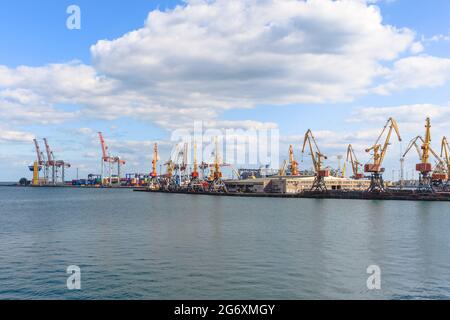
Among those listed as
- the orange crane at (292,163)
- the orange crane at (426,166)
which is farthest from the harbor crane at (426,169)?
the orange crane at (292,163)

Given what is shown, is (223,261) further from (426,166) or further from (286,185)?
(286,185)

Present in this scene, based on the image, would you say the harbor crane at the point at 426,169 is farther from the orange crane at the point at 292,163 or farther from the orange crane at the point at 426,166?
the orange crane at the point at 292,163

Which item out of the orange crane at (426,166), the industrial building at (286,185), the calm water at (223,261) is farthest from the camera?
the industrial building at (286,185)

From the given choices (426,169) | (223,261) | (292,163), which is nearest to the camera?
(223,261)

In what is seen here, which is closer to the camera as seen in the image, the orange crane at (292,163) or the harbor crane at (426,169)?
the harbor crane at (426,169)

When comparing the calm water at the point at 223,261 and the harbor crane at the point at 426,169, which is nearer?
the calm water at the point at 223,261

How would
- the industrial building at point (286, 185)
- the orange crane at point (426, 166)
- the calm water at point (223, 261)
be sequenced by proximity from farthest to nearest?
the industrial building at point (286, 185) < the orange crane at point (426, 166) < the calm water at point (223, 261)

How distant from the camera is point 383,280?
21.9 metres

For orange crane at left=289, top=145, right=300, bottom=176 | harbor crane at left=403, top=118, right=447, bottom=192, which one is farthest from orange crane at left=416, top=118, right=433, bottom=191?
orange crane at left=289, top=145, right=300, bottom=176

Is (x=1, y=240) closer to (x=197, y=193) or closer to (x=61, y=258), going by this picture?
(x=61, y=258)

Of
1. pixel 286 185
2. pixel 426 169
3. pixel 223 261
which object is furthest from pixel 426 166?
pixel 223 261

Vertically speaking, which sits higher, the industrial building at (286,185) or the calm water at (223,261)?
the industrial building at (286,185)
